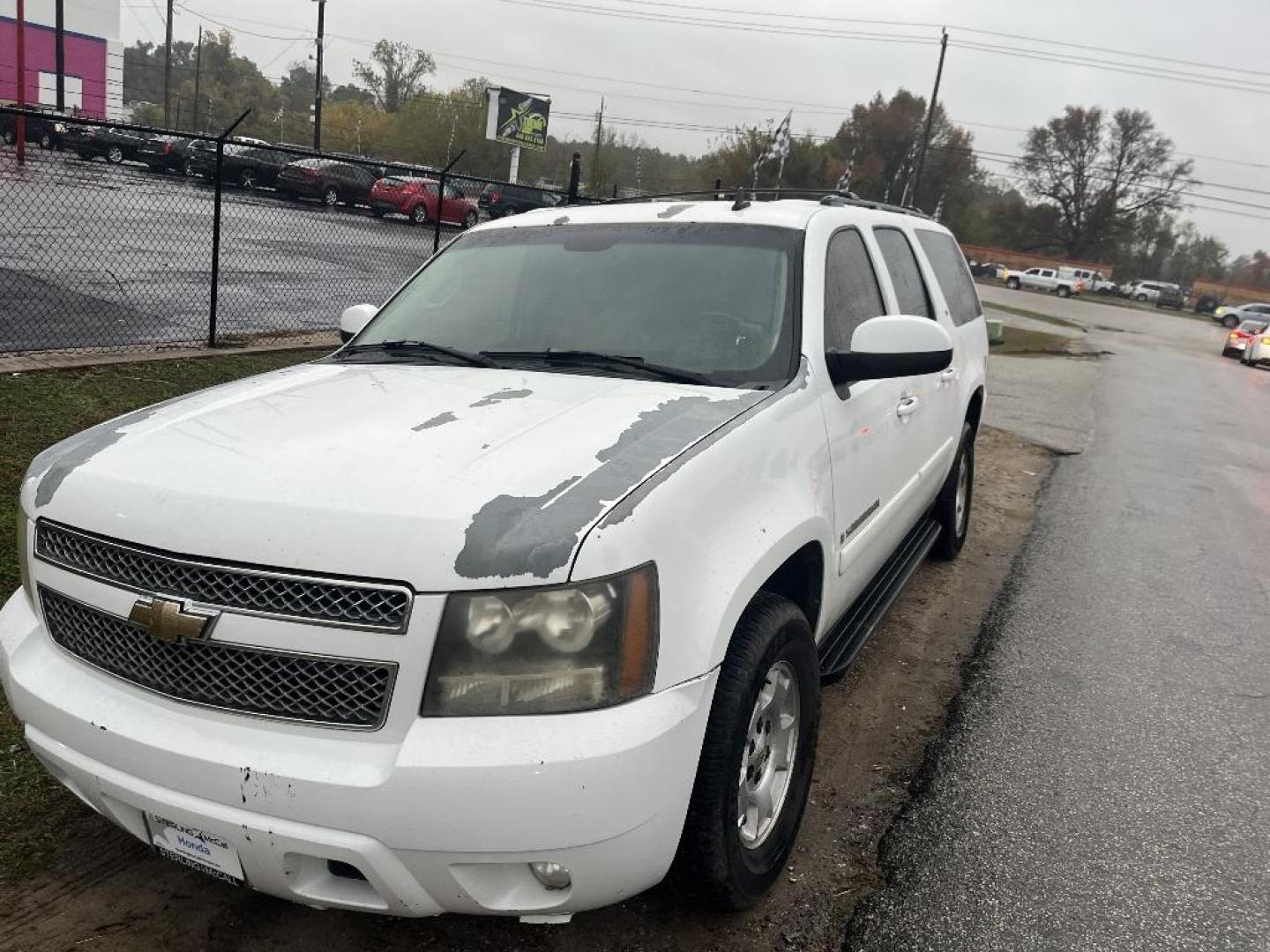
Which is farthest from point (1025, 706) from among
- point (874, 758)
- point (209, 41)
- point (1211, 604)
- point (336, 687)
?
point (209, 41)

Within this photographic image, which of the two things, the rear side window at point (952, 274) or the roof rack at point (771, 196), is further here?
A: the rear side window at point (952, 274)

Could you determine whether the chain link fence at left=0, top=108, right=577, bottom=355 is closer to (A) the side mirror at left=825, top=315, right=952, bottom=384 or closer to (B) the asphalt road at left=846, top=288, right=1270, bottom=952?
(A) the side mirror at left=825, top=315, right=952, bottom=384

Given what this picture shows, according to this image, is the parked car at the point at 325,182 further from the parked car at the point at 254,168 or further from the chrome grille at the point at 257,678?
the chrome grille at the point at 257,678

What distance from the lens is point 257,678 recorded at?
2.01 m

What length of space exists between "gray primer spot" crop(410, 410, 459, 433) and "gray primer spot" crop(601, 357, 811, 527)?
2.09 ft

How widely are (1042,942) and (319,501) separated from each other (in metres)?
2.15

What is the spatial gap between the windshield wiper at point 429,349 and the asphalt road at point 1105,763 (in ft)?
6.44

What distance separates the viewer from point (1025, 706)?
4.00 metres

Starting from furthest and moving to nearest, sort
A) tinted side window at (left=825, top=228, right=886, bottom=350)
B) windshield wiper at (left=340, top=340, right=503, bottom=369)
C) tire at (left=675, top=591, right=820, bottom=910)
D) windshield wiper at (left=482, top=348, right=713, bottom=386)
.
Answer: tinted side window at (left=825, top=228, right=886, bottom=350)
windshield wiper at (left=340, top=340, right=503, bottom=369)
windshield wiper at (left=482, top=348, right=713, bottom=386)
tire at (left=675, top=591, right=820, bottom=910)

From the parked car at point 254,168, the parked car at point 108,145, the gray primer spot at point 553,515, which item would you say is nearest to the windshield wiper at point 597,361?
the gray primer spot at point 553,515

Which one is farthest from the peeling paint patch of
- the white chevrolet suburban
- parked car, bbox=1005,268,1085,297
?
parked car, bbox=1005,268,1085,297

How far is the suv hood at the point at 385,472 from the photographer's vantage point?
6.40ft

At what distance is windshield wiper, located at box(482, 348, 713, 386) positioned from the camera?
3.01 m

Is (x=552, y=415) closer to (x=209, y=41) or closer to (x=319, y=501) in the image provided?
(x=319, y=501)
